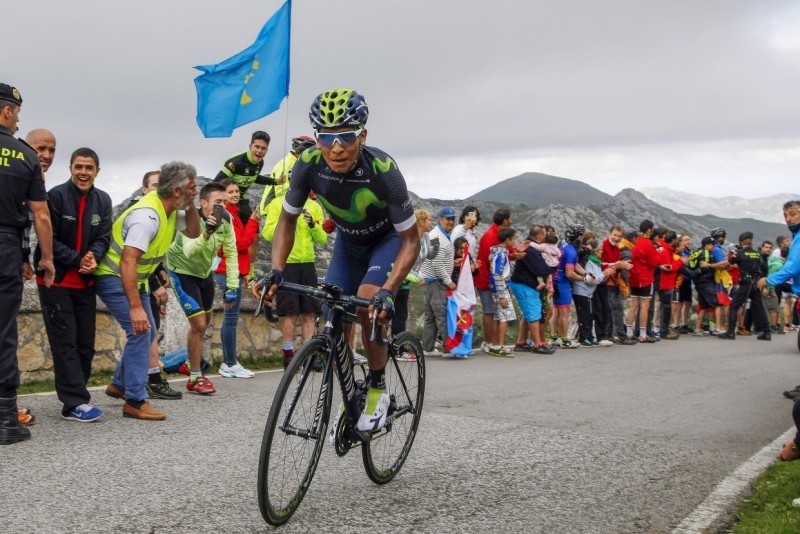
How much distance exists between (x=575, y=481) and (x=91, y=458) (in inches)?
134

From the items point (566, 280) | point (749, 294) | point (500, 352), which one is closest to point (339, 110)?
point (500, 352)

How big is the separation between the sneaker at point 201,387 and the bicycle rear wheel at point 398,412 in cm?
320

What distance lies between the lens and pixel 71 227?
21.9 ft

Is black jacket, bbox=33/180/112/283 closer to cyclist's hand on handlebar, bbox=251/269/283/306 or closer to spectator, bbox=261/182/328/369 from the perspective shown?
cyclist's hand on handlebar, bbox=251/269/283/306

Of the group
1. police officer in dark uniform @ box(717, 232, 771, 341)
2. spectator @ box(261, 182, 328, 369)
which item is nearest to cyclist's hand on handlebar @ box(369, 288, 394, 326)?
spectator @ box(261, 182, 328, 369)

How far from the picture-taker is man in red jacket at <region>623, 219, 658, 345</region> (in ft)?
56.8

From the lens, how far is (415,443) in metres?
6.31

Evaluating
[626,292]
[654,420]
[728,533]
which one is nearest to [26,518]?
[728,533]

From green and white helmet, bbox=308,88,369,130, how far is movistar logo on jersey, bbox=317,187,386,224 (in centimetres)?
45

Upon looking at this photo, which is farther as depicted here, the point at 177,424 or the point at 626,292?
the point at 626,292

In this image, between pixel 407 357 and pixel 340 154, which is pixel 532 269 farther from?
pixel 340 154

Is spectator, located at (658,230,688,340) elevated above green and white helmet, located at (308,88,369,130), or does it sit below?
below

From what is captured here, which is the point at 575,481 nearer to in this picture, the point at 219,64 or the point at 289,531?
the point at 289,531

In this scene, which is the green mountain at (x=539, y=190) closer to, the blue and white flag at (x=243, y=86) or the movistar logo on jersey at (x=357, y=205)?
the blue and white flag at (x=243, y=86)
